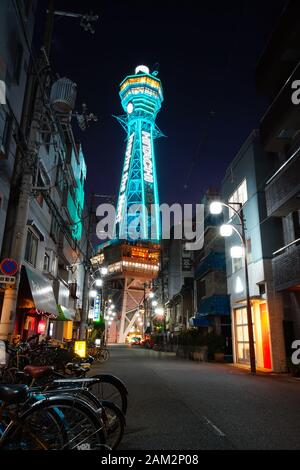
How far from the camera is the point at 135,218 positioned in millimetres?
89062

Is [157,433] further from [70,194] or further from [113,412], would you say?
[70,194]

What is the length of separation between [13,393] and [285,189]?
45.9 feet

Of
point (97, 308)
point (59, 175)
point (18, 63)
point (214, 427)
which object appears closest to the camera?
point (214, 427)

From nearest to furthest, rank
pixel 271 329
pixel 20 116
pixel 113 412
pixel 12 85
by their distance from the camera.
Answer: pixel 113 412
pixel 12 85
pixel 20 116
pixel 271 329

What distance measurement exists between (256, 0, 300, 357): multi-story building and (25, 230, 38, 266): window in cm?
1162

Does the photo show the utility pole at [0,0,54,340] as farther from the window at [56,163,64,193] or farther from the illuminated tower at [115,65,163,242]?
the illuminated tower at [115,65,163,242]

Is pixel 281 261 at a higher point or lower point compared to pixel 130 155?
lower

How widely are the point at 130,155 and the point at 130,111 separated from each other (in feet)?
44.0

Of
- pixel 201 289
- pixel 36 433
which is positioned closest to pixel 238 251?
pixel 201 289

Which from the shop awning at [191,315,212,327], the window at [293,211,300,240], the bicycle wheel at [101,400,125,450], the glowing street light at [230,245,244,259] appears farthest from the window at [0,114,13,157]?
the shop awning at [191,315,212,327]

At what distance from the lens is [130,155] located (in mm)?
84750

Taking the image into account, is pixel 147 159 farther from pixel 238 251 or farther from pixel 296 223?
pixel 296 223

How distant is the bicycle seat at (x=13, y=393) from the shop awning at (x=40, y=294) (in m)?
10.1

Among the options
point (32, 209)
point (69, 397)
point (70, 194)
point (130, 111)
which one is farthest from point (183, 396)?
point (130, 111)
